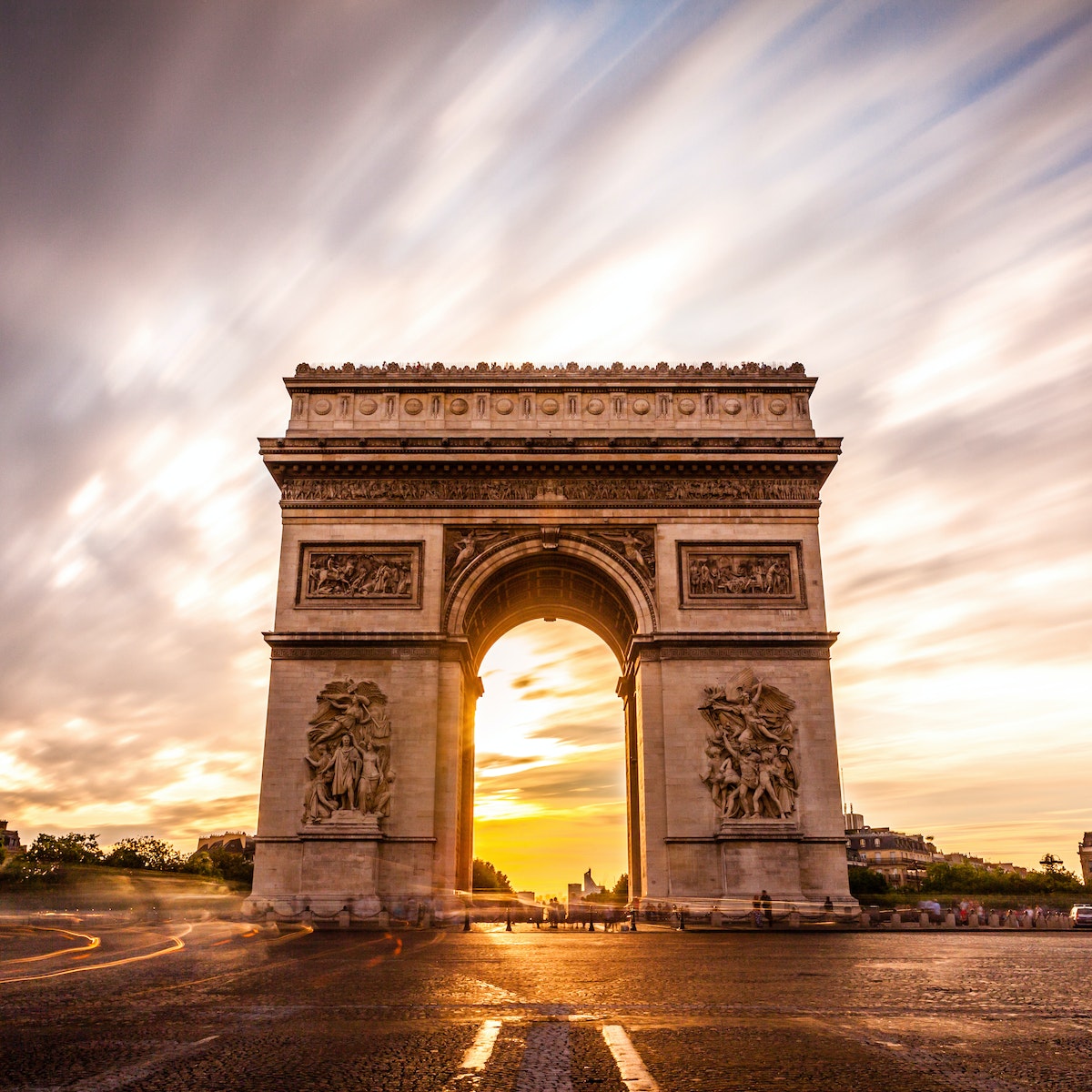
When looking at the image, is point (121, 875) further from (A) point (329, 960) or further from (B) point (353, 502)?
(A) point (329, 960)

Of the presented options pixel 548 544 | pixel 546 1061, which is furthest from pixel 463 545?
pixel 546 1061

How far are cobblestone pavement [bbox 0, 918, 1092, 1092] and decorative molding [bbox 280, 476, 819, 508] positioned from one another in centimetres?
1663

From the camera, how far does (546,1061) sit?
4844mm

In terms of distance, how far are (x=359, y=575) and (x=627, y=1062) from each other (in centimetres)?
2321

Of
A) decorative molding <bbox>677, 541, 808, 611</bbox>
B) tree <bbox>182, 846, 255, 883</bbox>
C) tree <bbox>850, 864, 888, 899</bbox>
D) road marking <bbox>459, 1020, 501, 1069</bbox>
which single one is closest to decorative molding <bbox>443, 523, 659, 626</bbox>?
decorative molding <bbox>677, 541, 808, 611</bbox>

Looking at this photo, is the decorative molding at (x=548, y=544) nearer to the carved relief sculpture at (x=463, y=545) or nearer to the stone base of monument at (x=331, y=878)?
the carved relief sculpture at (x=463, y=545)

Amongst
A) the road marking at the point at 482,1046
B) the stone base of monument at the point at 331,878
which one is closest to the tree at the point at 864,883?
the stone base of monument at the point at 331,878

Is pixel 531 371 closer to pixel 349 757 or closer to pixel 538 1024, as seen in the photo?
pixel 349 757

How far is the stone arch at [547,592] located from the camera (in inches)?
1073

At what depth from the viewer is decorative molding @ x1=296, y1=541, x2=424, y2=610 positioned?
27.0m


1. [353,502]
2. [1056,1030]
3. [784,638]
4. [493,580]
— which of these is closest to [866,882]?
[784,638]

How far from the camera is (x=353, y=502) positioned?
91.4 ft

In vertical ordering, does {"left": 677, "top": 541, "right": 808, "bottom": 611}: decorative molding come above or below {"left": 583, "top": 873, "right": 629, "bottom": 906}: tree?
above

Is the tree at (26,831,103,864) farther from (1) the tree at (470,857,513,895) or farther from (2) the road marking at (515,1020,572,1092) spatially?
(2) the road marking at (515,1020,572,1092)
